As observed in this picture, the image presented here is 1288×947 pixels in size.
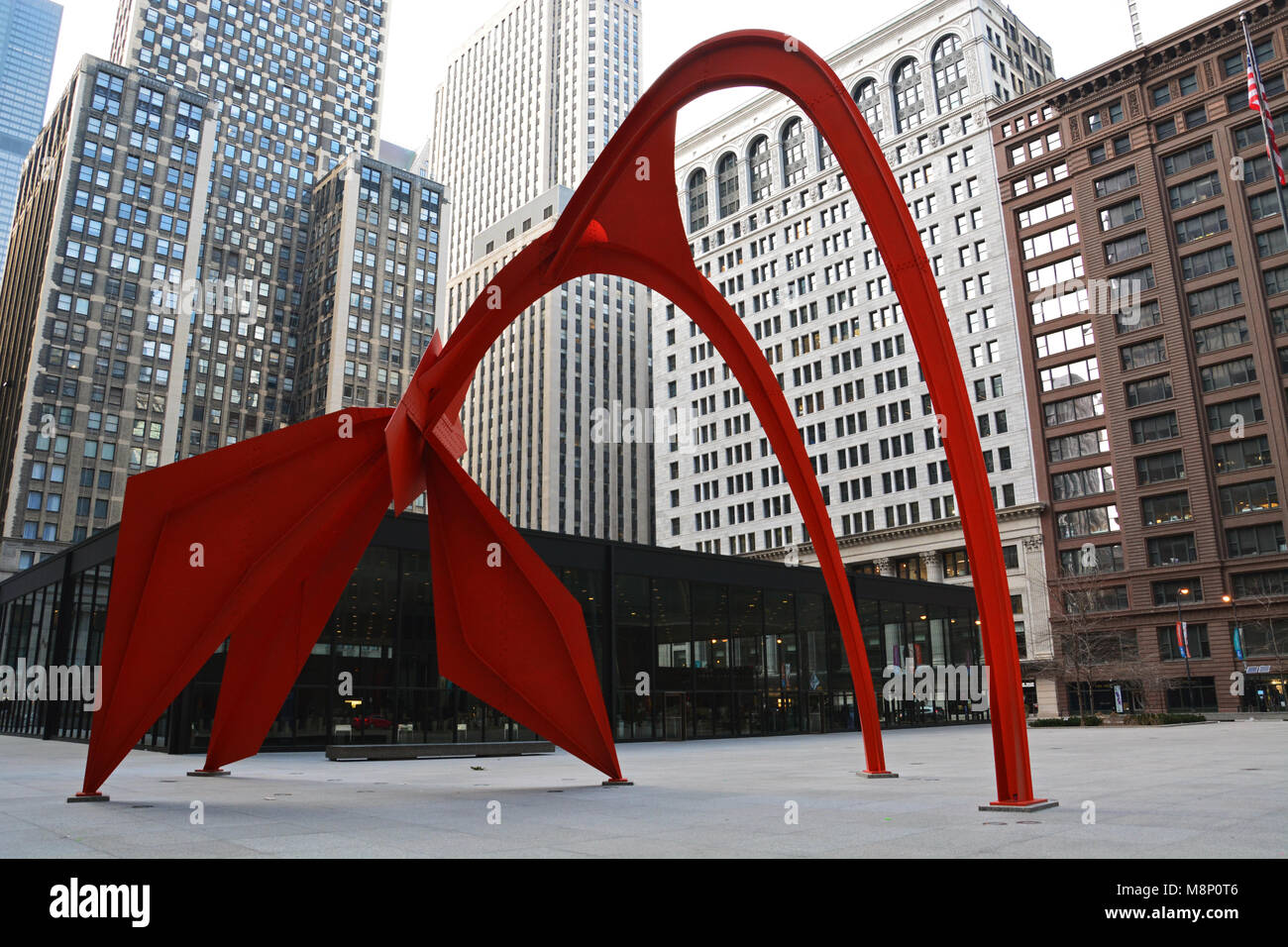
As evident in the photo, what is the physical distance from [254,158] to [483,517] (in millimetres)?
119228

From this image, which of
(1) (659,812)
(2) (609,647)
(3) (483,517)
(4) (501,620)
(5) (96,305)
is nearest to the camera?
(1) (659,812)

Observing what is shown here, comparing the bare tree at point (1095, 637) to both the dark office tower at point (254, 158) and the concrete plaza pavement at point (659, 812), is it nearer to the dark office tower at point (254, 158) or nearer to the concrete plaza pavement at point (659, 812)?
the concrete plaza pavement at point (659, 812)

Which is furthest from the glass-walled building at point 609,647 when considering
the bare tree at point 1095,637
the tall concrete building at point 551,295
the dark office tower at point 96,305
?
the tall concrete building at point 551,295

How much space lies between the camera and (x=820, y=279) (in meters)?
90.1

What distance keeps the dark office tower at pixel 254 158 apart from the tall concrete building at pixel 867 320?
49039mm

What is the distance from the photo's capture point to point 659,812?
10.6 meters

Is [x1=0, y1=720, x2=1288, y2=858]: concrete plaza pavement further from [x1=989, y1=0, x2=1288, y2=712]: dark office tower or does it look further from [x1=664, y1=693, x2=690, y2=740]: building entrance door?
[x1=989, y1=0, x2=1288, y2=712]: dark office tower

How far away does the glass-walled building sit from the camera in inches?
1103

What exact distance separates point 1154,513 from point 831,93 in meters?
66.7

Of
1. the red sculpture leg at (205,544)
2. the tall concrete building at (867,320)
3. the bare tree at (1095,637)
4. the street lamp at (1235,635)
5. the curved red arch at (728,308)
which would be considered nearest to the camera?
the curved red arch at (728,308)

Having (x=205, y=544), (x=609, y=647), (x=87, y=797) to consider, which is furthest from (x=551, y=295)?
(x=87, y=797)

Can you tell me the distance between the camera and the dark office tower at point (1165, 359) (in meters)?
62.5

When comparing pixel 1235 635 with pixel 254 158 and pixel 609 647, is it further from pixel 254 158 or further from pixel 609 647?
pixel 254 158
